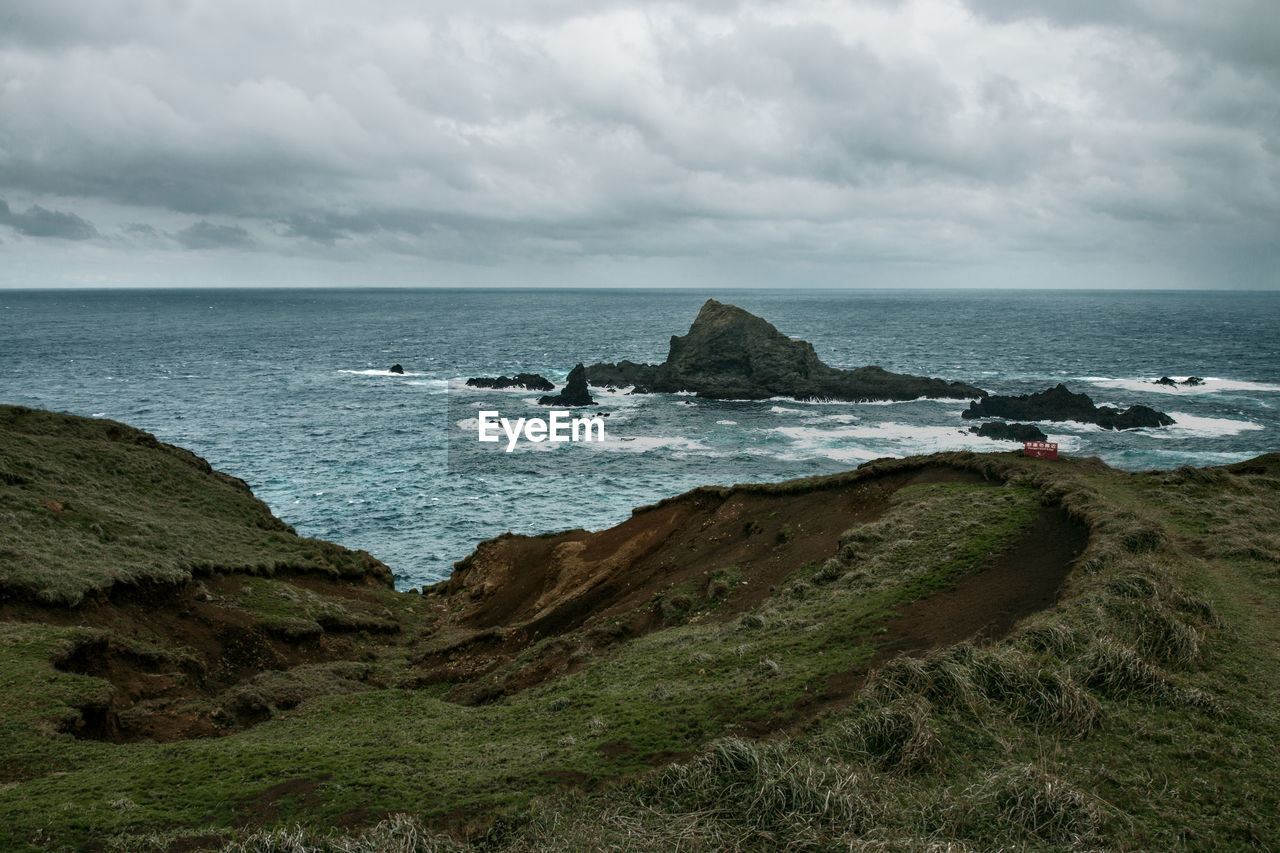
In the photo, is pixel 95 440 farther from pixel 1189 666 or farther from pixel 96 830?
pixel 1189 666

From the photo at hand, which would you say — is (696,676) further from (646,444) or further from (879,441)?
(879,441)

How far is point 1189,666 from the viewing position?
13680 mm

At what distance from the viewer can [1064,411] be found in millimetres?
72125

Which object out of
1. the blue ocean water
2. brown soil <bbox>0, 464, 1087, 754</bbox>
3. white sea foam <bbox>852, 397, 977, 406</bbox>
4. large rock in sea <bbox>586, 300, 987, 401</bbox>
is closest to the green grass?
brown soil <bbox>0, 464, 1087, 754</bbox>

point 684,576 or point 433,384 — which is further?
point 433,384

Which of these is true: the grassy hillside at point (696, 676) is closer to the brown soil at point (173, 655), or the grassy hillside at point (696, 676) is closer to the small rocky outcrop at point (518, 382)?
the brown soil at point (173, 655)

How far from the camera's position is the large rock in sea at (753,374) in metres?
86.1

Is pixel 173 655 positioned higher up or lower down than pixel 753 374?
lower down

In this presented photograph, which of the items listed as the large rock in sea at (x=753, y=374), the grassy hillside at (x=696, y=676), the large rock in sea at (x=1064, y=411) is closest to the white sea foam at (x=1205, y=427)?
the large rock in sea at (x=1064, y=411)

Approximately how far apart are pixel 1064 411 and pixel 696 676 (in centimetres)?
6727

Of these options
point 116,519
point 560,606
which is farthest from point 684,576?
point 116,519

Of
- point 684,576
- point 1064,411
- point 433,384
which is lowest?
point 684,576

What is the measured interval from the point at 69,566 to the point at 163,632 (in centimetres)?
352

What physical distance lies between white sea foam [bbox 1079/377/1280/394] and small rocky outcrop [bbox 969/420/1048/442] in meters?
29.4
